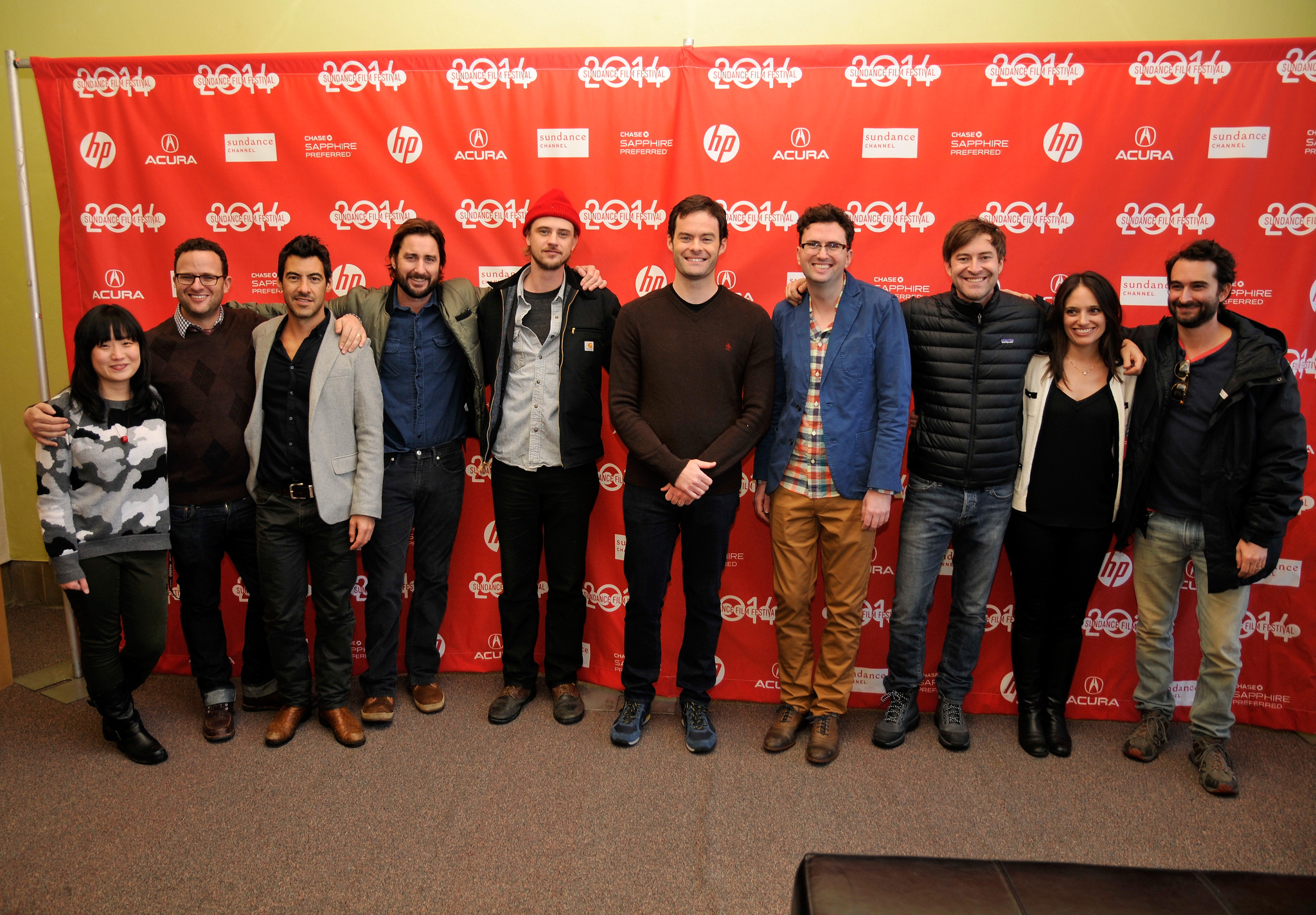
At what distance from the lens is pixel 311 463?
2586 mm

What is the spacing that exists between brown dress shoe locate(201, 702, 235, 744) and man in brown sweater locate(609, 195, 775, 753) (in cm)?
167

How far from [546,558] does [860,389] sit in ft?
4.46

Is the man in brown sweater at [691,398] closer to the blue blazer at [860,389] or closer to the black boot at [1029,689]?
the blue blazer at [860,389]

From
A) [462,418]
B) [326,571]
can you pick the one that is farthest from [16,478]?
[462,418]

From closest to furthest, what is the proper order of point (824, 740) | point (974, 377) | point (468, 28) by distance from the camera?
point (974, 377), point (824, 740), point (468, 28)

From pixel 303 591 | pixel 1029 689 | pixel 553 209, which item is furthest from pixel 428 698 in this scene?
pixel 1029 689

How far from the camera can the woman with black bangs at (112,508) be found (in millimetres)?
2436

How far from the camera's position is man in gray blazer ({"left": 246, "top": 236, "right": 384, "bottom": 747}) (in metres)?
2.60

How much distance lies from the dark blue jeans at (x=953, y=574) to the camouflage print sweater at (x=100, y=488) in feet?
8.82

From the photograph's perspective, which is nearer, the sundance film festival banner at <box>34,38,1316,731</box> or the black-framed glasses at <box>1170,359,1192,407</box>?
the black-framed glasses at <box>1170,359,1192,407</box>

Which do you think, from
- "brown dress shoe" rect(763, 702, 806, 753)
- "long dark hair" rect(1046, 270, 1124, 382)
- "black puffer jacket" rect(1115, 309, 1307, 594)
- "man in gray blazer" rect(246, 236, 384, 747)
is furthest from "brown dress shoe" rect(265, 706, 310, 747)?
"black puffer jacket" rect(1115, 309, 1307, 594)

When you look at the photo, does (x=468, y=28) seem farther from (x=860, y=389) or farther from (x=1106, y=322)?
(x=1106, y=322)

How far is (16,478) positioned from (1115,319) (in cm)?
515

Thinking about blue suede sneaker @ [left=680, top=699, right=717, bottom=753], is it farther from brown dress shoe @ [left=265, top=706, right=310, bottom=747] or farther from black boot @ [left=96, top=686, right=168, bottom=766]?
black boot @ [left=96, top=686, right=168, bottom=766]
